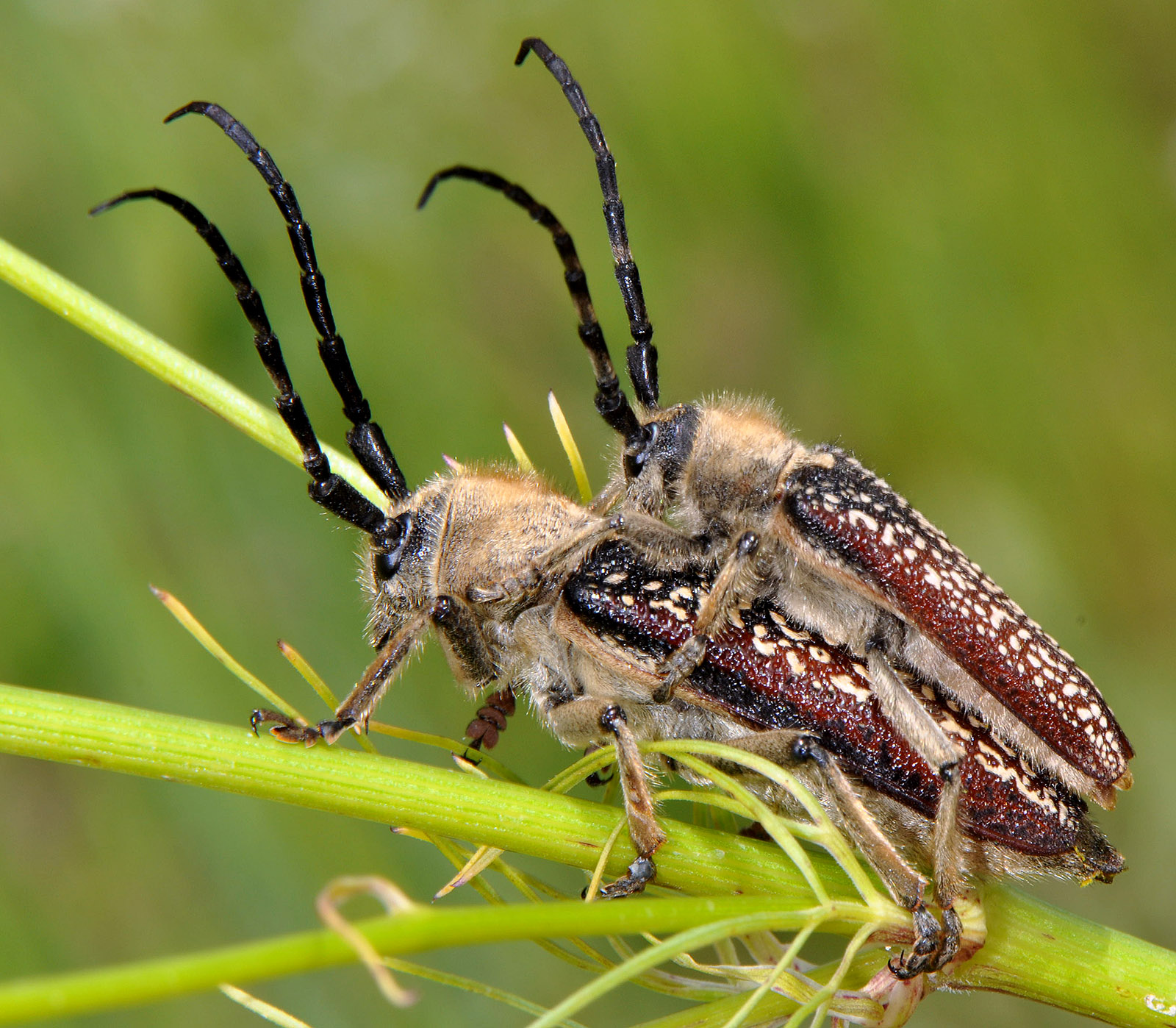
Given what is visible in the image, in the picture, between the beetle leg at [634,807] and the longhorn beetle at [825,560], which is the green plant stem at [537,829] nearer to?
the beetle leg at [634,807]

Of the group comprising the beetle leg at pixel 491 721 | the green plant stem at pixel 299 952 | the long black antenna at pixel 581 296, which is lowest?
the green plant stem at pixel 299 952

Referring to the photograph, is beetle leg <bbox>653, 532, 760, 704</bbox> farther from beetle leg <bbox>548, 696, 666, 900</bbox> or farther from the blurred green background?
the blurred green background

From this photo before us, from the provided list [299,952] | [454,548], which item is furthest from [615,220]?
[299,952]

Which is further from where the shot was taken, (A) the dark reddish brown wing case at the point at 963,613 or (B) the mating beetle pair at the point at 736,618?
(A) the dark reddish brown wing case at the point at 963,613

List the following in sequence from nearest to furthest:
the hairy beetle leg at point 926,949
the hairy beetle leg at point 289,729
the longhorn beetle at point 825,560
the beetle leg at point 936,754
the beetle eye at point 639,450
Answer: the hairy beetle leg at point 289,729, the hairy beetle leg at point 926,949, the beetle leg at point 936,754, the longhorn beetle at point 825,560, the beetle eye at point 639,450

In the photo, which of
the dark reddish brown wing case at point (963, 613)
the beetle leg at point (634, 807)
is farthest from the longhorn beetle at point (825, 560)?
the beetle leg at point (634, 807)

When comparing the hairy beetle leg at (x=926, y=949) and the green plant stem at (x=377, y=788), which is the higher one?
the hairy beetle leg at (x=926, y=949)
